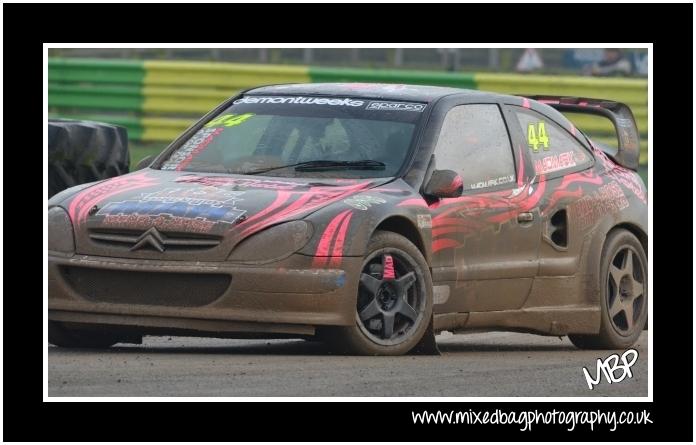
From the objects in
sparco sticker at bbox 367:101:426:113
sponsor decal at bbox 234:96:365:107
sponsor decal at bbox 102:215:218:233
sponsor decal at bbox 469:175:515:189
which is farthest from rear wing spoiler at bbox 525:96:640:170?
sponsor decal at bbox 102:215:218:233

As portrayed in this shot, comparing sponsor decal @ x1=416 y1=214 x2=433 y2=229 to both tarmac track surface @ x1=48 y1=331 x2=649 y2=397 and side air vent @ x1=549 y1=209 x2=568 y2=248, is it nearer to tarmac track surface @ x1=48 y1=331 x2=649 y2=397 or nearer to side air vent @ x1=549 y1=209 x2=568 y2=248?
tarmac track surface @ x1=48 y1=331 x2=649 y2=397

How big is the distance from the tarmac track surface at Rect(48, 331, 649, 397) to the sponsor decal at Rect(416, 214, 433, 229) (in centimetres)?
67

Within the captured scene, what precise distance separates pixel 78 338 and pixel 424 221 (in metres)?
1.81

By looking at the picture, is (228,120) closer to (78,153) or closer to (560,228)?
(78,153)

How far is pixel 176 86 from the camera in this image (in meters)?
20.5

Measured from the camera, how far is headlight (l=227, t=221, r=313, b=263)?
7289mm

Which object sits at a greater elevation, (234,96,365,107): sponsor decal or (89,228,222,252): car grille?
(234,96,365,107): sponsor decal

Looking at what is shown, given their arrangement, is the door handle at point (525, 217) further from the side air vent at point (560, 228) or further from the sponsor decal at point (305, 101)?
the sponsor decal at point (305, 101)

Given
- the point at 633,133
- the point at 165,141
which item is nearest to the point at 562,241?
the point at 633,133

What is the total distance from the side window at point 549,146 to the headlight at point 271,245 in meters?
2.13

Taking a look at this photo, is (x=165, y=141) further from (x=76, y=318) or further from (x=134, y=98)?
(x=76, y=318)

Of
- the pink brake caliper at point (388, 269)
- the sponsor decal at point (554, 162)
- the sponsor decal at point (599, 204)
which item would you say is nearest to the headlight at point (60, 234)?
the pink brake caliper at point (388, 269)

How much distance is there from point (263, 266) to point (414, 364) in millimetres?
837

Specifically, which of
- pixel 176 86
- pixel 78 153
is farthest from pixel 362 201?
pixel 176 86
